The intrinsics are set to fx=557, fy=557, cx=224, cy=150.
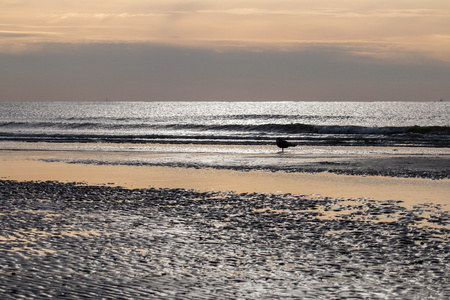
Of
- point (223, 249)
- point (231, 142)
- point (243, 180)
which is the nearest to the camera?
point (223, 249)

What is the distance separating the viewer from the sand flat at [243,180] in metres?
19.8

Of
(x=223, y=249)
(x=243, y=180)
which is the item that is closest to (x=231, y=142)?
(x=243, y=180)

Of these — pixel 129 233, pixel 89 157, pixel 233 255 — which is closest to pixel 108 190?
pixel 129 233

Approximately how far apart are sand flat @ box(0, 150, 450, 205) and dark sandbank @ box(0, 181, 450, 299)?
2.52 m

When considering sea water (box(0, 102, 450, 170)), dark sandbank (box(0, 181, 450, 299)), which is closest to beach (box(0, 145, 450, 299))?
dark sandbank (box(0, 181, 450, 299))

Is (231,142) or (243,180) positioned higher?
(231,142)

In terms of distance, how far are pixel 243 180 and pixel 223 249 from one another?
12.5 metres

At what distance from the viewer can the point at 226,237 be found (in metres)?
12.4

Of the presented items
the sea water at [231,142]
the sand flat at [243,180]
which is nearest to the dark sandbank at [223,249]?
the sand flat at [243,180]

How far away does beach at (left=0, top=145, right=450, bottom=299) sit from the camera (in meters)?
8.97

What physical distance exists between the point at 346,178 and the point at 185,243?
553 inches

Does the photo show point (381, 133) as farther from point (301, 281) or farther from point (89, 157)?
point (301, 281)

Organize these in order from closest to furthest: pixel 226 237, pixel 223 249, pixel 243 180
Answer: pixel 223 249 → pixel 226 237 → pixel 243 180

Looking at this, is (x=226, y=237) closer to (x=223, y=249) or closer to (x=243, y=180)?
(x=223, y=249)
